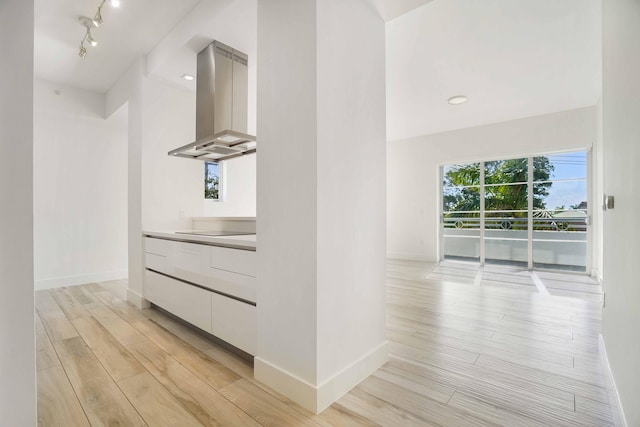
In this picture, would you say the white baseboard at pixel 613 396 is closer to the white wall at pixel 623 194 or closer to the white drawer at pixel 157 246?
the white wall at pixel 623 194

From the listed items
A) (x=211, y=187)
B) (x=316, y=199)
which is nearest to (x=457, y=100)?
(x=316, y=199)

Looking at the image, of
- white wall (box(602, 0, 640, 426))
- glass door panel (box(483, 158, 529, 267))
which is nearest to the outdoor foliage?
white wall (box(602, 0, 640, 426))

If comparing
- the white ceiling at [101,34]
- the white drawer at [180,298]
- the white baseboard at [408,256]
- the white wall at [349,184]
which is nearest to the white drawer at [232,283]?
the white drawer at [180,298]

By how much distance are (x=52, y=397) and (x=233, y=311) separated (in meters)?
1.02

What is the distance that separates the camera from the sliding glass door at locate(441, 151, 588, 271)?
5109mm

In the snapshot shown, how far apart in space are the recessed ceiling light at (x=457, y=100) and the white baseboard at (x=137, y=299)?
192 inches

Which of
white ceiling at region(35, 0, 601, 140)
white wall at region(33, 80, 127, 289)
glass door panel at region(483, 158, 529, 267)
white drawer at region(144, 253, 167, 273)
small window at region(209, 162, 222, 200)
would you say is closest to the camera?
white ceiling at region(35, 0, 601, 140)

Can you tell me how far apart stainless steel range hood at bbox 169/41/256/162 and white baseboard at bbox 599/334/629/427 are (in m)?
2.87

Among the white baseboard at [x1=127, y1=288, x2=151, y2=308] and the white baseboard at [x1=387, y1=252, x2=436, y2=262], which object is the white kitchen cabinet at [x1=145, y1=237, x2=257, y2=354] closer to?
the white baseboard at [x1=127, y1=288, x2=151, y2=308]

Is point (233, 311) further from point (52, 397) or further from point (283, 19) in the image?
point (283, 19)

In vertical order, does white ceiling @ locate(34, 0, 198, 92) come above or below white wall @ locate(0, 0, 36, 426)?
above

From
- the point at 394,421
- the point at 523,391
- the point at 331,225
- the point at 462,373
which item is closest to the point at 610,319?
the point at 523,391

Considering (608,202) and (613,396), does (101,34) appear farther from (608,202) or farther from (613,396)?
(613,396)

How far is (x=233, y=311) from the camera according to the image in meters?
2.02
